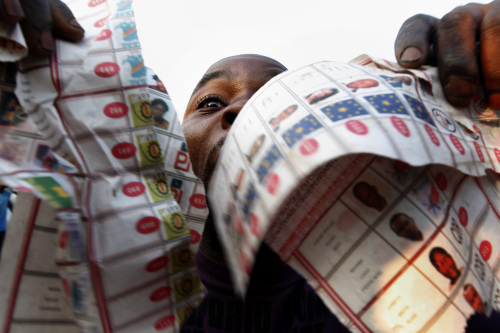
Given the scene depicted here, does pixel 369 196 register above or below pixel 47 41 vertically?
below

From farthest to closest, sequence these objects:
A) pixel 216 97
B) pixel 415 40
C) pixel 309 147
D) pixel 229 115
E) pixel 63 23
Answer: pixel 216 97 < pixel 229 115 < pixel 415 40 < pixel 63 23 < pixel 309 147

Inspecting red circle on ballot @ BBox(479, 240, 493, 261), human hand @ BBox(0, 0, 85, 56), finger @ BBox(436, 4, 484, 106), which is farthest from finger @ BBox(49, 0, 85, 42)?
red circle on ballot @ BBox(479, 240, 493, 261)

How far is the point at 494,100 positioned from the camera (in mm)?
579

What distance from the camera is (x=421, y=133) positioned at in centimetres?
42

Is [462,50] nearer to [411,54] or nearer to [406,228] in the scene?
[411,54]

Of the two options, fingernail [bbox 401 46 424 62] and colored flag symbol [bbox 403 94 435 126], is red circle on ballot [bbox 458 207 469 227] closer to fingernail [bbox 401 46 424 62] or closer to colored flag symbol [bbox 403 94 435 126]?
colored flag symbol [bbox 403 94 435 126]

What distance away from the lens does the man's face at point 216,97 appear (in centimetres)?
81

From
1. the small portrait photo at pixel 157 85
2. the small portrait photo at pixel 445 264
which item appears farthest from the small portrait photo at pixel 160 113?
the small portrait photo at pixel 445 264

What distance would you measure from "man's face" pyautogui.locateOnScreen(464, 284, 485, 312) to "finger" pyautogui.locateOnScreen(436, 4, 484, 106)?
319 millimetres

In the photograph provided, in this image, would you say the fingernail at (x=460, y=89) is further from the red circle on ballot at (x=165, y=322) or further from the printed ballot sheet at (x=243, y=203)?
the red circle on ballot at (x=165, y=322)

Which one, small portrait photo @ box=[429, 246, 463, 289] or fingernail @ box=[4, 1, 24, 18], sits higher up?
fingernail @ box=[4, 1, 24, 18]

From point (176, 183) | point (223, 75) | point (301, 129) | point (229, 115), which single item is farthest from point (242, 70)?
point (301, 129)

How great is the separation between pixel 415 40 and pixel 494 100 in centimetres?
18

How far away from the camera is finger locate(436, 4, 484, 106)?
0.56 metres
